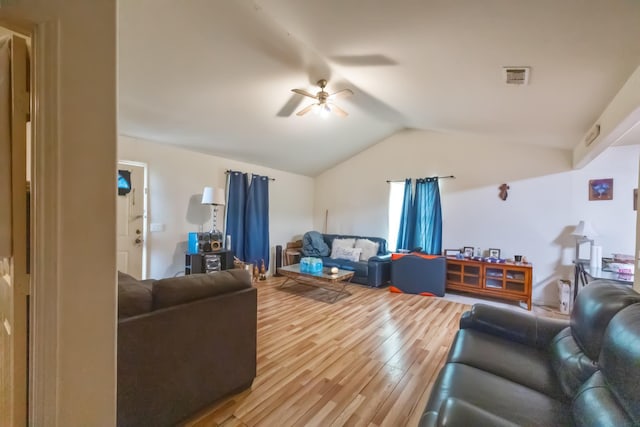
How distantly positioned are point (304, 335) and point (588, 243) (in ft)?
13.2

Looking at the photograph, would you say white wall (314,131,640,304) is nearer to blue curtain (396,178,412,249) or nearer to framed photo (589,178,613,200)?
framed photo (589,178,613,200)

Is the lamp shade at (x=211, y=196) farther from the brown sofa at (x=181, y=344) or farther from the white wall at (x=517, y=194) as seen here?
the white wall at (x=517, y=194)

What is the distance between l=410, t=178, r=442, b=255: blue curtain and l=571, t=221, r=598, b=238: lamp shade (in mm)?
1760

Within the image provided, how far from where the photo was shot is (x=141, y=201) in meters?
3.76

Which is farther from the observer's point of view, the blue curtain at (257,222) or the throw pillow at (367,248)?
the throw pillow at (367,248)

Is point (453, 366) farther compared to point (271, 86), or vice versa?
point (271, 86)

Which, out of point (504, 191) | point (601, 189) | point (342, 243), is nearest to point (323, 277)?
point (342, 243)

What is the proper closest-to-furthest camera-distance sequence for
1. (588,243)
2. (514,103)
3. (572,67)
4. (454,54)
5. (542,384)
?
(542,384) < (572,67) < (454,54) < (514,103) < (588,243)

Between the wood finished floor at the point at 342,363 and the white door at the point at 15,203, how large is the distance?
3.35 feet

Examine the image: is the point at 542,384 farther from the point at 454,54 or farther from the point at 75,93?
the point at 75,93

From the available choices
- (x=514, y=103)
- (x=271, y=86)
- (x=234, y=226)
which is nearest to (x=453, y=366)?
(x=514, y=103)

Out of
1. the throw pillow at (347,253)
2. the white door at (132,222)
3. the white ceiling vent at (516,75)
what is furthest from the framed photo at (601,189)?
the white door at (132,222)

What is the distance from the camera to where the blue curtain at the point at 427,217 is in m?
4.81

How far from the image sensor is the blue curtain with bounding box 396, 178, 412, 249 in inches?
201
